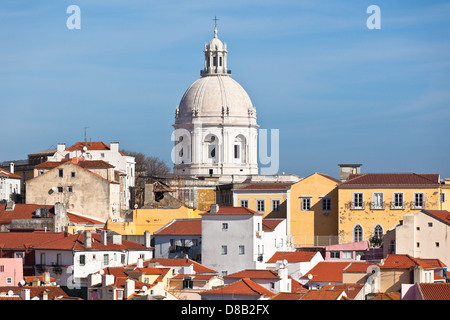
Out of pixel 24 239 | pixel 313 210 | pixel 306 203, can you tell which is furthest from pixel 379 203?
pixel 24 239

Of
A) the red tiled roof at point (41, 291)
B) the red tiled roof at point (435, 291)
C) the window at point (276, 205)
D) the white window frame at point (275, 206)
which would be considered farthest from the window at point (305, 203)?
the red tiled roof at point (435, 291)

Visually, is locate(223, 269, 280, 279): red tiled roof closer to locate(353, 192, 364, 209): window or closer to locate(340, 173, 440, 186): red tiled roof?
locate(353, 192, 364, 209): window

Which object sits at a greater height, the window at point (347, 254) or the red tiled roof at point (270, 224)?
the red tiled roof at point (270, 224)

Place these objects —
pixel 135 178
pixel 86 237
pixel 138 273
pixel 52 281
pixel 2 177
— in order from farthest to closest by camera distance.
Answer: pixel 135 178 → pixel 2 177 → pixel 86 237 → pixel 52 281 → pixel 138 273

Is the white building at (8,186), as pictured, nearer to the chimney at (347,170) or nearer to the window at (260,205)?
the window at (260,205)

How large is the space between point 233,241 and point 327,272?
7118 mm

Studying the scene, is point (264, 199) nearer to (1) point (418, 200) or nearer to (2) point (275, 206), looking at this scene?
(2) point (275, 206)

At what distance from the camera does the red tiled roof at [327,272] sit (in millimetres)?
51466

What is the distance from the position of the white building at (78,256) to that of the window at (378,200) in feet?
55.7

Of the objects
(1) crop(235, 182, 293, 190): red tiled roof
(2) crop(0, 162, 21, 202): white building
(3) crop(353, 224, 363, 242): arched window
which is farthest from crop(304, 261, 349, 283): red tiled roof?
(2) crop(0, 162, 21, 202): white building

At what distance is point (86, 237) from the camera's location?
55.7 metres
